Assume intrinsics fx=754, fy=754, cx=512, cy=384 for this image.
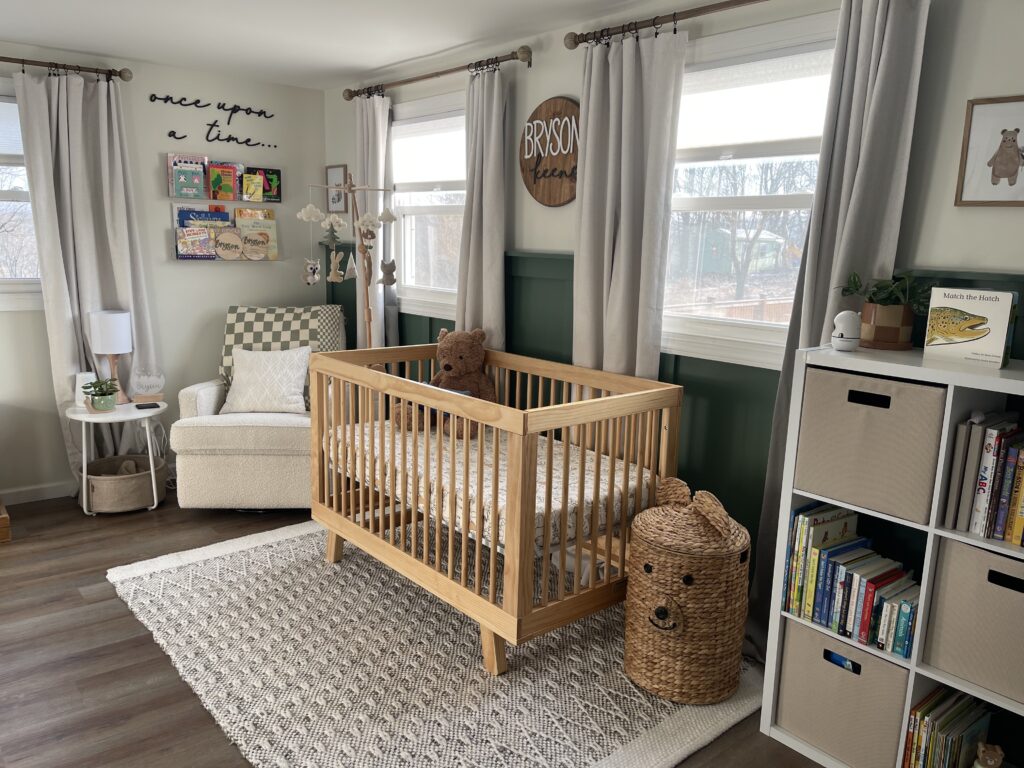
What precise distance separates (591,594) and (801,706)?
2.13 ft

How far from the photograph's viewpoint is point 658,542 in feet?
6.90

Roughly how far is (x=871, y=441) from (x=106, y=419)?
3.12 meters

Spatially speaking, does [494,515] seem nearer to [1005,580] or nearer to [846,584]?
[846,584]

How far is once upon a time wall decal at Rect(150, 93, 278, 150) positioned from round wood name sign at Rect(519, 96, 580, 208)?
180 centimetres

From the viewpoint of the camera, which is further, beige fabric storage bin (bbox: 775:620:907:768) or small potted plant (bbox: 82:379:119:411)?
small potted plant (bbox: 82:379:119:411)

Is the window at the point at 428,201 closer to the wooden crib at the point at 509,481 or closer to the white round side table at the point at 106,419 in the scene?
the wooden crib at the point at 509,481

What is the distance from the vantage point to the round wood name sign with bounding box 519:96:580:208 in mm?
2916

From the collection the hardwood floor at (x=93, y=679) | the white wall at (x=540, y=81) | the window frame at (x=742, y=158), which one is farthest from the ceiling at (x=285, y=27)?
the hardwood floor at (x=93, y=679)

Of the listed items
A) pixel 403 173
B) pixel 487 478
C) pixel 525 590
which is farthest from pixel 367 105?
pixel 525 590

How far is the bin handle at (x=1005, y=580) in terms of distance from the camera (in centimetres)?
159

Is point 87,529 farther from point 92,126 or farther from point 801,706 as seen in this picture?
point 801,706

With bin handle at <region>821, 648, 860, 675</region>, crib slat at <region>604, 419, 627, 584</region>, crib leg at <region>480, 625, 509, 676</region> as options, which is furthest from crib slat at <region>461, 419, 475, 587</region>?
bin handle at <region>821, 648, 860, 675</region>

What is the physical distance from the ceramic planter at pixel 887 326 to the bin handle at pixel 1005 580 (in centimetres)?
60

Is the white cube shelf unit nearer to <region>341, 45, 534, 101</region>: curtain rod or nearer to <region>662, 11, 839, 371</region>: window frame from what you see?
<region>662, 11, 839, 371</region>: window frame
